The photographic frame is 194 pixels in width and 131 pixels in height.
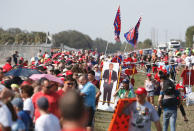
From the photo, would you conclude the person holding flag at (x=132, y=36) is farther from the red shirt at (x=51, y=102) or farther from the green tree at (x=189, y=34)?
the green tree at (x=189, y=34)

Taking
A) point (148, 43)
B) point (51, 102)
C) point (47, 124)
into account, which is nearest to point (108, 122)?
point (51, 102)

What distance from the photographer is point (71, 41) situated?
5408 inches

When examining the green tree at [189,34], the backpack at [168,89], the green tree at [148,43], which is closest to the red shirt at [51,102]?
the backpack at [168,89]

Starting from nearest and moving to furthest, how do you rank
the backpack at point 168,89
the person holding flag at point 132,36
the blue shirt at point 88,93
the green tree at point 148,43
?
the blue shirt at point 88,93 → the backpack at point 168,89 → the person holding flag at point 132,36 → the green tree at point 148,43

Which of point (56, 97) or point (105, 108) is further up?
point (56, 97)

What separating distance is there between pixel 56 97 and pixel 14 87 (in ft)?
4.43

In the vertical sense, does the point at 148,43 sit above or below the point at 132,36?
below

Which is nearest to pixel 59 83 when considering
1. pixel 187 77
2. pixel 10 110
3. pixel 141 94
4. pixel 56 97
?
pixel 56 97

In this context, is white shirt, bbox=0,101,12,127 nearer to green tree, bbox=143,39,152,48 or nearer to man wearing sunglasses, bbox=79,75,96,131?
man wearing sunglasses, bbox=79,75,96,131

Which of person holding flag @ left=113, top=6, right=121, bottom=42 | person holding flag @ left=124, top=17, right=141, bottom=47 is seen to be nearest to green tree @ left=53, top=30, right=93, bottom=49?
person holding flag @ left=113, top=6, right=121, bottom=42

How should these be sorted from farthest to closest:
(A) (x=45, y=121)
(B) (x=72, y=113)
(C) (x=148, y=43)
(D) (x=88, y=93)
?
(C) (x=148, y=43) < (D) (x=88, y=93) < (A) (x=45, y=121) < (B) (x=72, y=113)

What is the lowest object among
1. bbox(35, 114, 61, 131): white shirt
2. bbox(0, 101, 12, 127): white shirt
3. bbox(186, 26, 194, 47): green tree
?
bbox(35, 114, 61, 131): white shirt

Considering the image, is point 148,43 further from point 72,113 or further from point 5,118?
point 72,113

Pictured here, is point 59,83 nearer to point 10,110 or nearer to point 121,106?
point 121,106
